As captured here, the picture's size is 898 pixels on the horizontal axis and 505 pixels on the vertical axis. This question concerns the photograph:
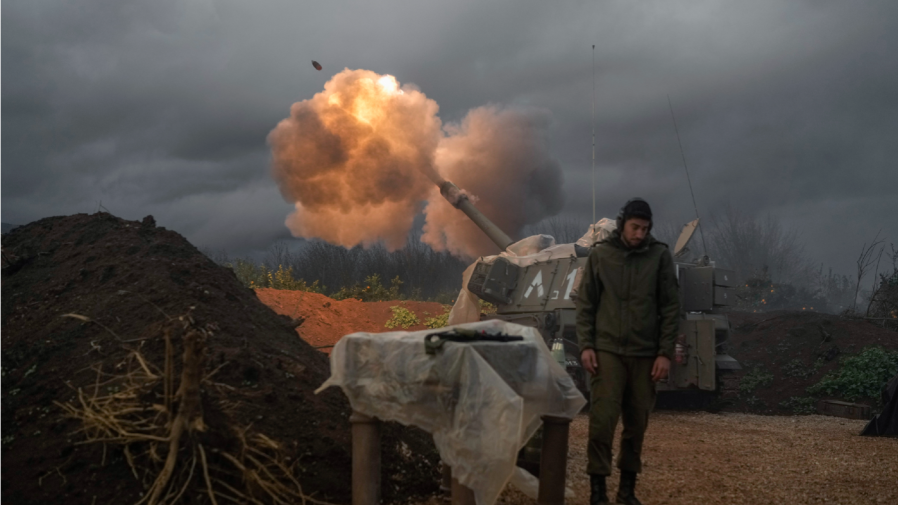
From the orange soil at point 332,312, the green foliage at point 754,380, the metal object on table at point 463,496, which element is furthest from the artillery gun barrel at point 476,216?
the metal object on table at point 463,496

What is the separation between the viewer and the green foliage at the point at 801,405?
11.4 meters

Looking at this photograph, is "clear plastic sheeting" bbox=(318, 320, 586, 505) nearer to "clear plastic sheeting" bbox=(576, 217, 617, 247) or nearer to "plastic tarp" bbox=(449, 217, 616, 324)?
"clear plastic sheeting" bbox=(576, 217, 617, 247)

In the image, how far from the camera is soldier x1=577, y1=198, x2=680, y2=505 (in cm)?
408

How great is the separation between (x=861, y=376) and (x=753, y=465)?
6.81 metres

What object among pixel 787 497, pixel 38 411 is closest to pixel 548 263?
pixel 787 497

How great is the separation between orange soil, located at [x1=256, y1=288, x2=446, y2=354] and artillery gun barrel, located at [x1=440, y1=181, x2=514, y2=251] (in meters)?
3.48

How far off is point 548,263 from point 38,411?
326 inches

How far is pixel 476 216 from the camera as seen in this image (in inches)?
516

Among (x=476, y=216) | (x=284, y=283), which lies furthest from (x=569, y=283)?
(x=284, y=283)

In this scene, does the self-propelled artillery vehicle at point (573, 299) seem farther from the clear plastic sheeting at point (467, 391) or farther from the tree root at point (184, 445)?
the tree root at point (184, 445)

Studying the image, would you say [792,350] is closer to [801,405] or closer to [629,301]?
[801,405]

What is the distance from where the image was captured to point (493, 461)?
10.5ft

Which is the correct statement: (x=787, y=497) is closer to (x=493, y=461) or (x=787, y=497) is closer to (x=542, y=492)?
(x=542, y=492)

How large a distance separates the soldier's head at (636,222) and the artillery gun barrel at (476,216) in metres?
8.60
